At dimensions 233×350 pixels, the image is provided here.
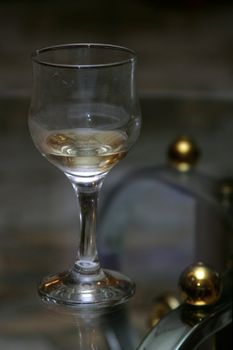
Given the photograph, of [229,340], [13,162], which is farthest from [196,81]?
[229,340]

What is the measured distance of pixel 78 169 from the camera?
754mm

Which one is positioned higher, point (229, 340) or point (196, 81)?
point (229, 340)

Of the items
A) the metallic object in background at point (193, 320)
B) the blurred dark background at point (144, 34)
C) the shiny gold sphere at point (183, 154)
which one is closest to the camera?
the metallic object in background at point (193, 320)

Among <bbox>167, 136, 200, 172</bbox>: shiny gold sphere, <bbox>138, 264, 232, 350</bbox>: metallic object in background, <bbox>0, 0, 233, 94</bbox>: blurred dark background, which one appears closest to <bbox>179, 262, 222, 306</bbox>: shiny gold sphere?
<bbox>138, 264, 232, 350</bbox>: metallic object in background

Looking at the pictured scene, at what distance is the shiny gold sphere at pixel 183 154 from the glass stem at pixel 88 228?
493mm

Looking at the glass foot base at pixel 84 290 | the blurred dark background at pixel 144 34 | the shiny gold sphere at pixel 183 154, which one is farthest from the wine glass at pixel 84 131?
the blurred dark background at pixel 144 34

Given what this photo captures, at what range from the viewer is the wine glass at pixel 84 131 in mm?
754

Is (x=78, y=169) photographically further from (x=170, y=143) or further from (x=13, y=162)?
(x=170, y=143)

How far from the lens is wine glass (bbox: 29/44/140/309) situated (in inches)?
29.7

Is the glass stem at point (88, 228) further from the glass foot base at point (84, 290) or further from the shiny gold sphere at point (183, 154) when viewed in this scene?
the shiny gold sphere at point (183, 154)

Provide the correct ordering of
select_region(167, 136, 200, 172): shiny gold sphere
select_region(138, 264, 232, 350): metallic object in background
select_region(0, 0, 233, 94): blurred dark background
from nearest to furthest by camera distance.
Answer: select_region(138, 264, 232, 350): metallic object in background < select_region(167, 136, 200, 172): shiny gold sphere < select_region(0, 0, 233, 94): blurred dark background

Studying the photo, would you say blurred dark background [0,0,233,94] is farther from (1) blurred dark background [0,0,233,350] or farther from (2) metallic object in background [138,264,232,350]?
(2) metallic object in background [138,264,232,350]

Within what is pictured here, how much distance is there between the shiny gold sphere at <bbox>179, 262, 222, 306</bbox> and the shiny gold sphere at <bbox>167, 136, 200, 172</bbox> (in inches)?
19.4

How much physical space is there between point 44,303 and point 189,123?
67cm
